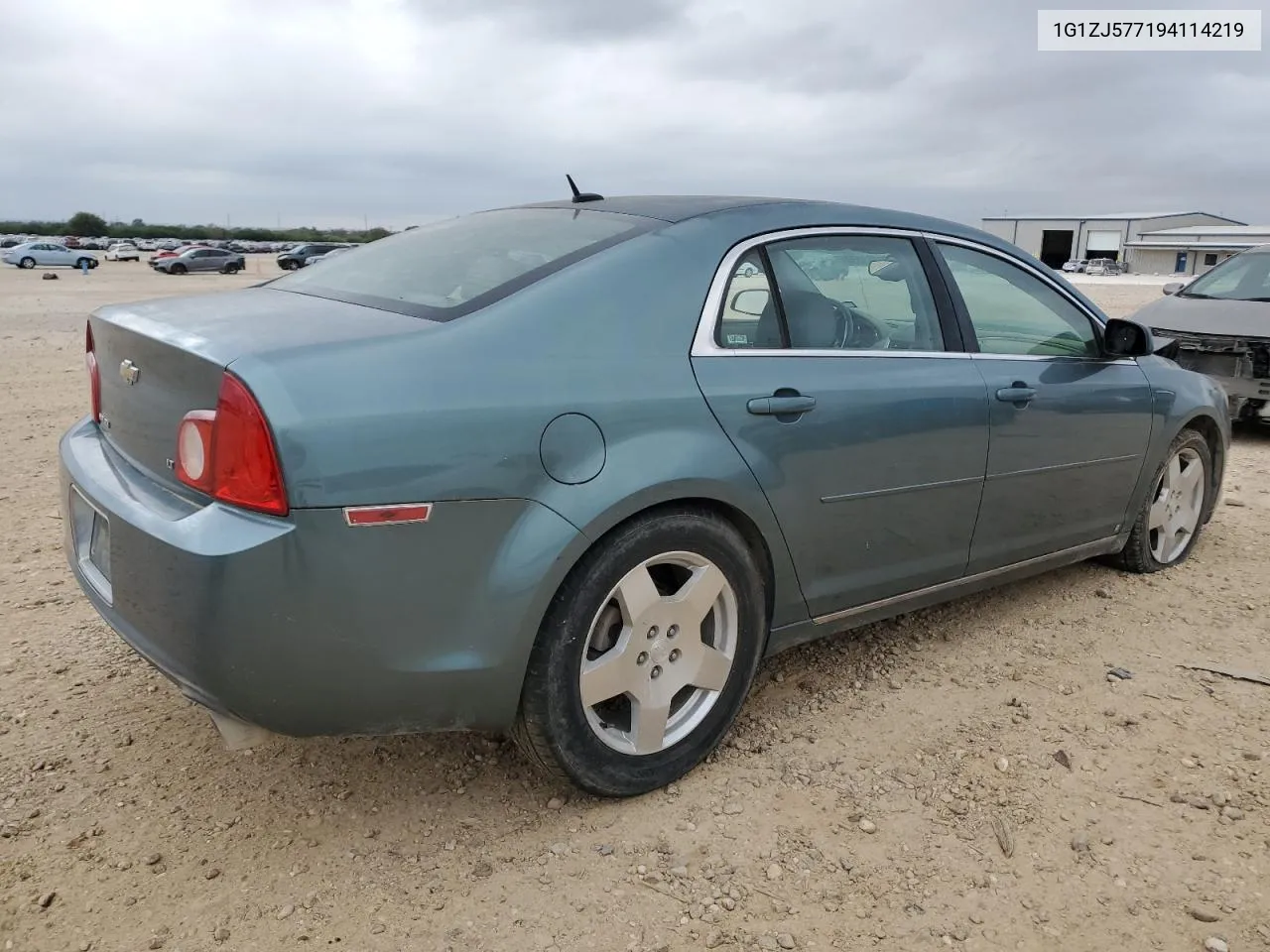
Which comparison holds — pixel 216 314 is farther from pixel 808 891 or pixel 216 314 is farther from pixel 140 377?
pixel 808 891

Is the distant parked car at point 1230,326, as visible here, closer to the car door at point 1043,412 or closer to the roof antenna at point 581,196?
the car door at point 1043,412

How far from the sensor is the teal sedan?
6.82ft

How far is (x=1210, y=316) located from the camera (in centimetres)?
757

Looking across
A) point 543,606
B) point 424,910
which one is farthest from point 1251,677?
point 424,910

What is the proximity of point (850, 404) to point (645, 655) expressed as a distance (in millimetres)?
971

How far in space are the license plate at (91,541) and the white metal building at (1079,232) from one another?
289ft

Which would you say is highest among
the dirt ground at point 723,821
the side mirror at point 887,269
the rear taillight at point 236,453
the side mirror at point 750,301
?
the side mirror at point 887,269

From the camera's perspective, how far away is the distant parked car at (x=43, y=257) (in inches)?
1727

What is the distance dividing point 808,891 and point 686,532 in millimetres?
898

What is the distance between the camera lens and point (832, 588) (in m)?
3.00

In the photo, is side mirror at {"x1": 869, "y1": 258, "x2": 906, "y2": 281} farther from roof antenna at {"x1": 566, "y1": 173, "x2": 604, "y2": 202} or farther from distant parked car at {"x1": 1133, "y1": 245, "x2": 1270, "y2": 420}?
distant parked car at {"x1": 1133, "y1": 245, "x2": 1270, "y2": 420}

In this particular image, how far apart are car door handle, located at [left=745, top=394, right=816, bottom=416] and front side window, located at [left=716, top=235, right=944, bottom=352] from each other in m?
0.17

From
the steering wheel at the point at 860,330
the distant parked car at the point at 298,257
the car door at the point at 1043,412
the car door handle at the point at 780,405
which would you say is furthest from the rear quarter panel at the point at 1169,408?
the distant parked car at the point at 298,257

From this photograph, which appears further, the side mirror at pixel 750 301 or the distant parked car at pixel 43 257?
the distant parked car at pixel 43 257
